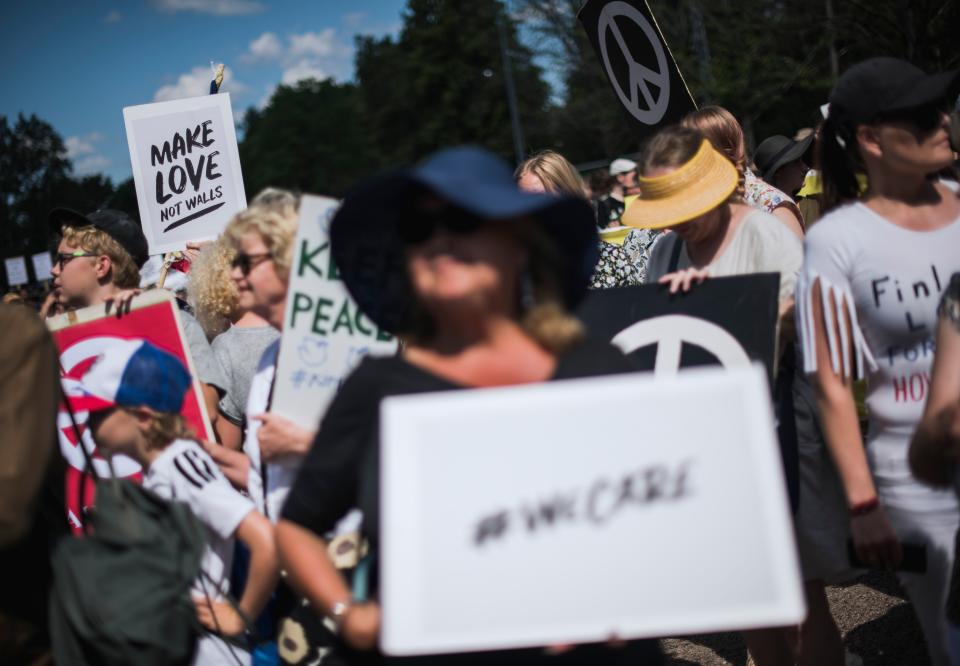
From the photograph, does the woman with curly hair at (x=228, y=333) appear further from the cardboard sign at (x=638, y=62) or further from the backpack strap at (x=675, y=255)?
the cardboard sign at (x=638, y=62)

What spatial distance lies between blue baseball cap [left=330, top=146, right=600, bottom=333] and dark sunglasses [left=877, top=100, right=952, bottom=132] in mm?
1103

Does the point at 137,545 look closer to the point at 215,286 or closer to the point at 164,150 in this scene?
the point at 215,286

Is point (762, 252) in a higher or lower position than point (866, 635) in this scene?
higher

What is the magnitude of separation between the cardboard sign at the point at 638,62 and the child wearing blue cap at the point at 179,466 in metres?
2.74

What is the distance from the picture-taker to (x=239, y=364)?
3.77 metres

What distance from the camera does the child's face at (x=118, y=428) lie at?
2.85 metres

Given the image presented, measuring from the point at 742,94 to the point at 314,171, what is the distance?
8325 centimetres

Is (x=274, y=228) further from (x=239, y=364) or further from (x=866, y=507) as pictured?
(x=866, y=507)

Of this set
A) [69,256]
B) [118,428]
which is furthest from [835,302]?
[69,256]

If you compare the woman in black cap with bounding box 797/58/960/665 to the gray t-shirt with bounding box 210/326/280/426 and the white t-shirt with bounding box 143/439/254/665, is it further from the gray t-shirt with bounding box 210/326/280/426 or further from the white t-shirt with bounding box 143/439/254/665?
the gray t-shirt with bounding box 210/326/280/426

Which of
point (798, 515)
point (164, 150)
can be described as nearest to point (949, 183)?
point (798, 515)

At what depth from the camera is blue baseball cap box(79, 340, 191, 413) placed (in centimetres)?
285

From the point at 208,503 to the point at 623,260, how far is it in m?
2.90

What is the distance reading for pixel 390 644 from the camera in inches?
60.7
